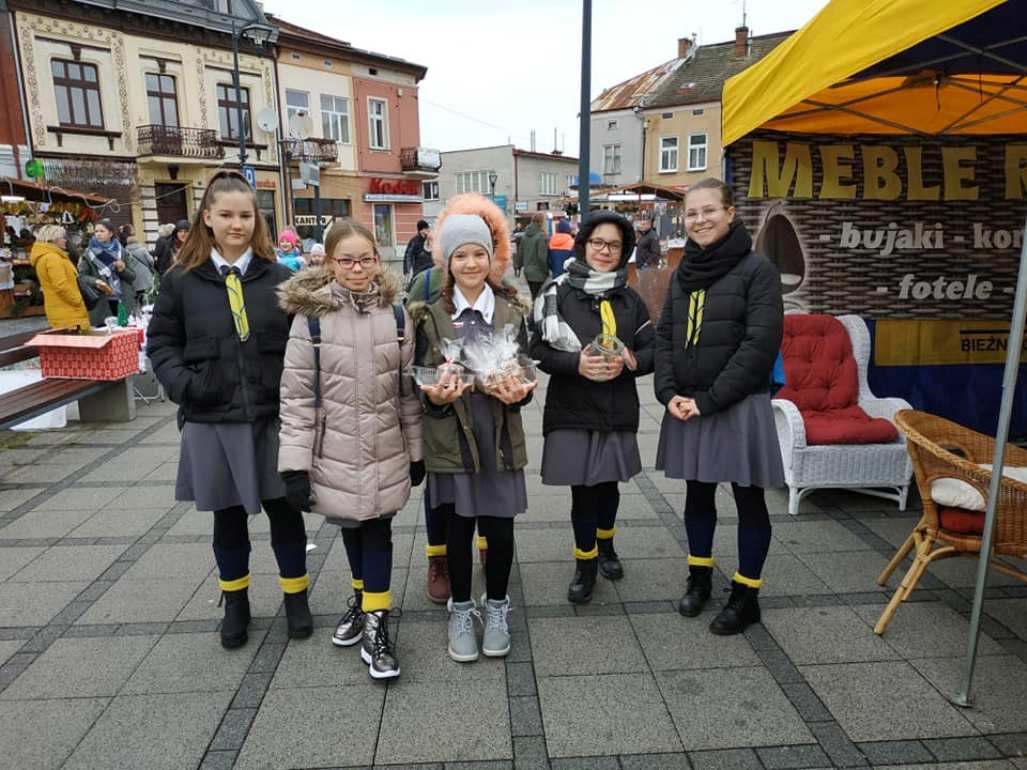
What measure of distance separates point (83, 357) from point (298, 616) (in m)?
4.82

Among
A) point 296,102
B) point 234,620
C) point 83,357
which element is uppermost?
point 296,102

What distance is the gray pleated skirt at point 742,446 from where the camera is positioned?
2.94 meters

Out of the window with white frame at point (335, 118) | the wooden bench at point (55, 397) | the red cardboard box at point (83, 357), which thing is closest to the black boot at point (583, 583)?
the wooden bench at point (55, 397)

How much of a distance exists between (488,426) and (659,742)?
4.17 feet

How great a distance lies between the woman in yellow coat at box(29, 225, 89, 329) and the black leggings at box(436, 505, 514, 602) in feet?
21.9

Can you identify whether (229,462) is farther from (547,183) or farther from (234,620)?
(547,183)

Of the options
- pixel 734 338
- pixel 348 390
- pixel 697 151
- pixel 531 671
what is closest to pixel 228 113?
pixel 697 151

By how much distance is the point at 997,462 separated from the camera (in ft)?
7.89

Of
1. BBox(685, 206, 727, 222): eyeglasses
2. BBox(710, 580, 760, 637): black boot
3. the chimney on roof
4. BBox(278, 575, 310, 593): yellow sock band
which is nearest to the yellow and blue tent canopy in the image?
BBox(685, 206, 727, 222): eyeglasses

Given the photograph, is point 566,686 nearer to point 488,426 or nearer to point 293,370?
point 488,426

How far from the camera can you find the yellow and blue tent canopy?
2.84 meters

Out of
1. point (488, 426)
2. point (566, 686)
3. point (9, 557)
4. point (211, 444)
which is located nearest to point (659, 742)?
point (566, 686)

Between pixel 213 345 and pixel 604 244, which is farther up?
pixel 604 244

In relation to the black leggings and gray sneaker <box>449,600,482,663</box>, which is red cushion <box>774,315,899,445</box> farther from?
gray sneaker <box>449,600,482,663</box>
